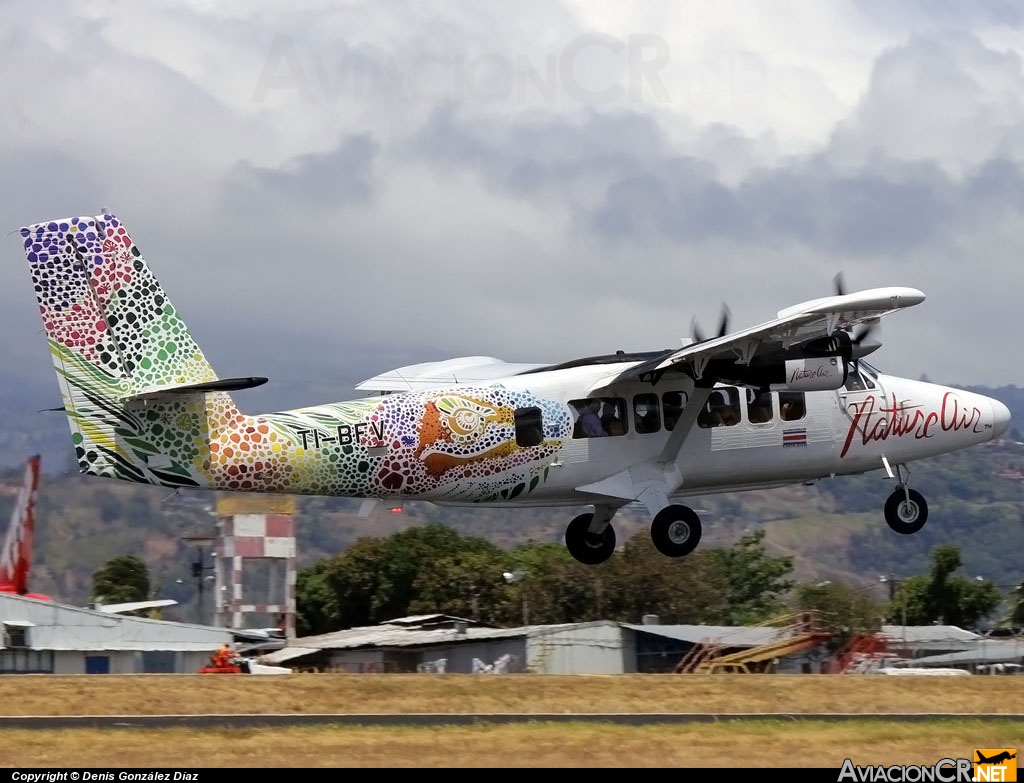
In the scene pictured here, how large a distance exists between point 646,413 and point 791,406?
2.95m

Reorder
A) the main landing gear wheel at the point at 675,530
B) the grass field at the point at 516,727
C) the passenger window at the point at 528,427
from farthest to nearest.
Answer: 1. the main landing gear wheel at the point at 675,530
2. the passenger window at the point at 528,427
3. the grass field at the point at 516,727

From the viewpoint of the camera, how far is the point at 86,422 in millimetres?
26328

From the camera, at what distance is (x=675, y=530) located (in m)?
29.5

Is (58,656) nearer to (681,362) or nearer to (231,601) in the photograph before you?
(231,601)

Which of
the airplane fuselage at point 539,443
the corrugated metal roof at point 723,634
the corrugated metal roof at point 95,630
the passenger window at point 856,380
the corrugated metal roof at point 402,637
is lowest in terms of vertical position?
the corrugated metal roof at point 723,634

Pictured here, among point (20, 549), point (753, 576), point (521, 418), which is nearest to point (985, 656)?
point (521, 418)

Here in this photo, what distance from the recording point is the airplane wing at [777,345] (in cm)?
2588

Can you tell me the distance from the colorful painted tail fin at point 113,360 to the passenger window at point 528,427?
208 inches

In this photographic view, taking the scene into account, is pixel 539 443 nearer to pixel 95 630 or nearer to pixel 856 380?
pixel 856 380

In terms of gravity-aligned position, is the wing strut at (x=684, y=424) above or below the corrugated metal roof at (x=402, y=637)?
above

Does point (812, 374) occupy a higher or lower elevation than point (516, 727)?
higher

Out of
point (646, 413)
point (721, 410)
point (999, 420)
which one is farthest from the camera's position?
point (999, 420)

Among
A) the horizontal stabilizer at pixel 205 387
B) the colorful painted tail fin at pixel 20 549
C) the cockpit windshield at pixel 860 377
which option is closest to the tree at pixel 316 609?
the colorful painted tail fin at pixel 20 549

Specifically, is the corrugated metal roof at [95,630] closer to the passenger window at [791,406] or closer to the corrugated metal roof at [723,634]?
the corrugated metal roof at [723,634]
